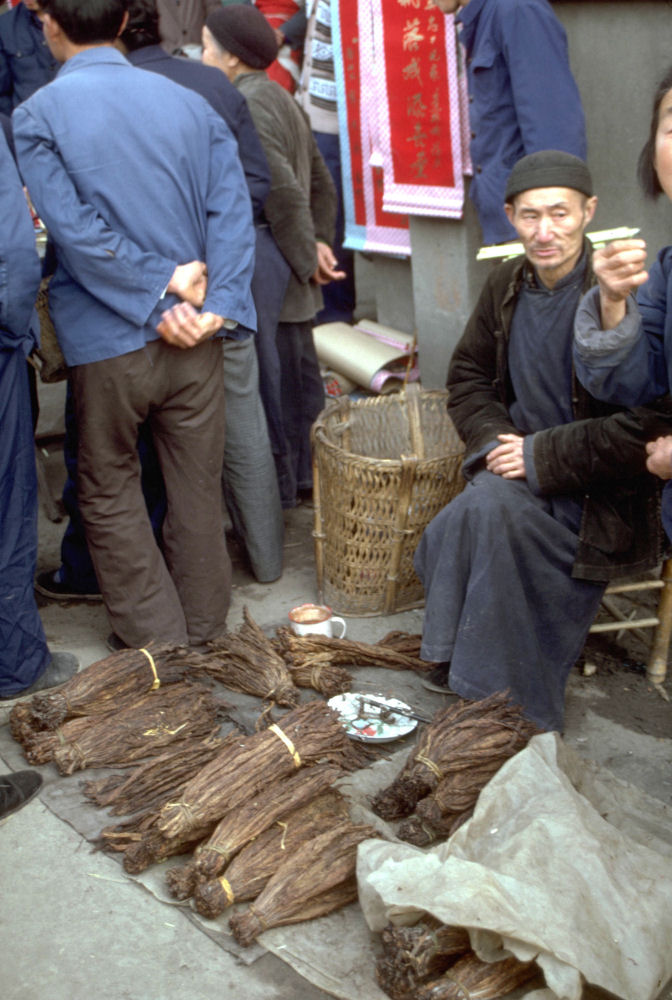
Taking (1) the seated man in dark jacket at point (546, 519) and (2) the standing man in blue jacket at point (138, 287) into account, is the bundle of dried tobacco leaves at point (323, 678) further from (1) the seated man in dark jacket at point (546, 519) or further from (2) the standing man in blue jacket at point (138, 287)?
(2) the standing man in blue jacket at point (138, 287)

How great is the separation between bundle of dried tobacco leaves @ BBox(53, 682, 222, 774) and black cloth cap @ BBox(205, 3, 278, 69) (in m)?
2.95

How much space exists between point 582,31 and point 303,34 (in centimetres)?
251

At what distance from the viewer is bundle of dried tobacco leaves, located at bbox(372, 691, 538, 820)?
2.92 metres

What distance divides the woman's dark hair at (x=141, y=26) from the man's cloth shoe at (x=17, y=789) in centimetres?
269

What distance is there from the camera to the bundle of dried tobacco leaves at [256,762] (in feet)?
9.26

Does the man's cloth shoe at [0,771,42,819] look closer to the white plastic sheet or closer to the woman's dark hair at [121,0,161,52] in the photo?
the white plastic sheet

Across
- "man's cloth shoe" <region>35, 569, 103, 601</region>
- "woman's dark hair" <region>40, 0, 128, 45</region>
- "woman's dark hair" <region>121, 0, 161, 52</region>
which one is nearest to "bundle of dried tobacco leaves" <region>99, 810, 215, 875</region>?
"man's cloth shoe" <region>35, 569, 103, 601</region>

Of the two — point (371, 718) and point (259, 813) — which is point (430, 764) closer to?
point (259, 813)

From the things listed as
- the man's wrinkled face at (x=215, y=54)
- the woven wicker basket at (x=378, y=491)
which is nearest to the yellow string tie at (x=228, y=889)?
the woven wicker basket at (x=378, y=491)

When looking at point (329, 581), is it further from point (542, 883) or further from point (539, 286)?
point (542, 883)

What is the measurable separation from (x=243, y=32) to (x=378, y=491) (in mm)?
2221

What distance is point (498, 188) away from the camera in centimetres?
491

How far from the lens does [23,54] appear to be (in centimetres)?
645

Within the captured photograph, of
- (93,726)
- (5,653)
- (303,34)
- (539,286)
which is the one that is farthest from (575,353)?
(303,34)
